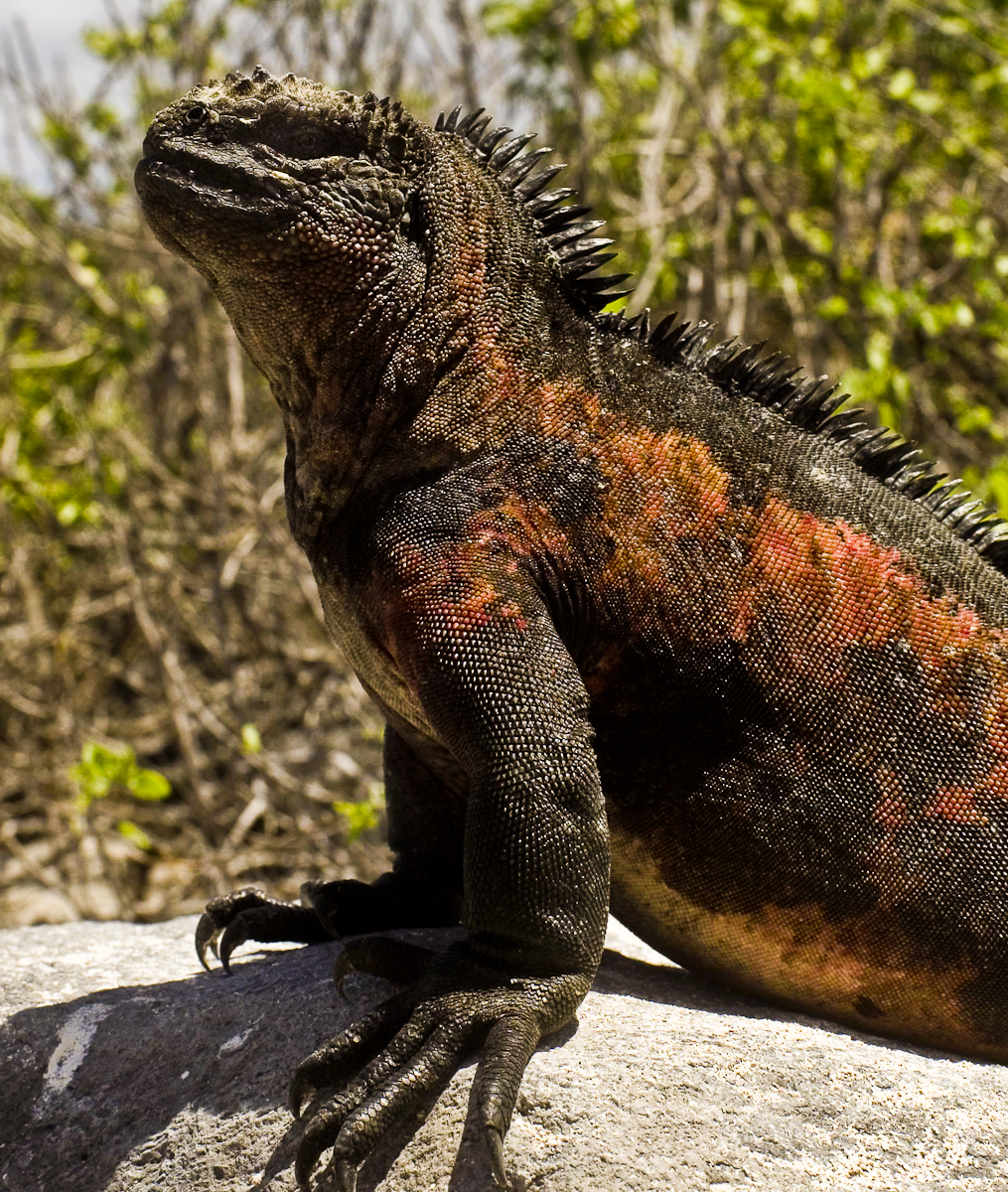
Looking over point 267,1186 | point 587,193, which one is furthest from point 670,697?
point 587,193

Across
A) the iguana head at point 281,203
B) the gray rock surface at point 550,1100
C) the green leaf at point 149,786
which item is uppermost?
the iguana head at point 281,203

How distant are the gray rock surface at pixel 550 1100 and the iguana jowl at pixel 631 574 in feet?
0.67

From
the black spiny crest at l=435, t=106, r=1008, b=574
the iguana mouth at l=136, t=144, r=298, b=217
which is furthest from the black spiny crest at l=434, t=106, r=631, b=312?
the iguana mouth at l=136, t=144, r=298, b=217

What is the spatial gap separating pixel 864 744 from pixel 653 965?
2.77 feet

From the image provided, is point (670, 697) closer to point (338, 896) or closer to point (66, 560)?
point (338, 896)

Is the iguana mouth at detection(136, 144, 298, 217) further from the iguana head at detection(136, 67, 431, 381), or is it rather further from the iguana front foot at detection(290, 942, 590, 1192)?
the iguana front foot at detection(290, 942, 590, 1192)

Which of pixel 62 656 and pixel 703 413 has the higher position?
pixel 703 413

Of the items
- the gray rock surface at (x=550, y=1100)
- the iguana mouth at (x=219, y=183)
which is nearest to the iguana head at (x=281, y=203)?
the iguana mouth at (x=219, y=183)

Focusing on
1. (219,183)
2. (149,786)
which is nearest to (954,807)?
(219,183)

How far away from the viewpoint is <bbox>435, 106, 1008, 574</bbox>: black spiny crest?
2.72 metres

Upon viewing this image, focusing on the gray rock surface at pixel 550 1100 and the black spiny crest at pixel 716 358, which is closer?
the gray rock surface at pixel 550 1100

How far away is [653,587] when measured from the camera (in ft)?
8.06

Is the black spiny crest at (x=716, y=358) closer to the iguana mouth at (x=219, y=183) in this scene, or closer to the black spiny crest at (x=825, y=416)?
the black spiny crest at (x=825, y=416)

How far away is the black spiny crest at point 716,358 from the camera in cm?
272
